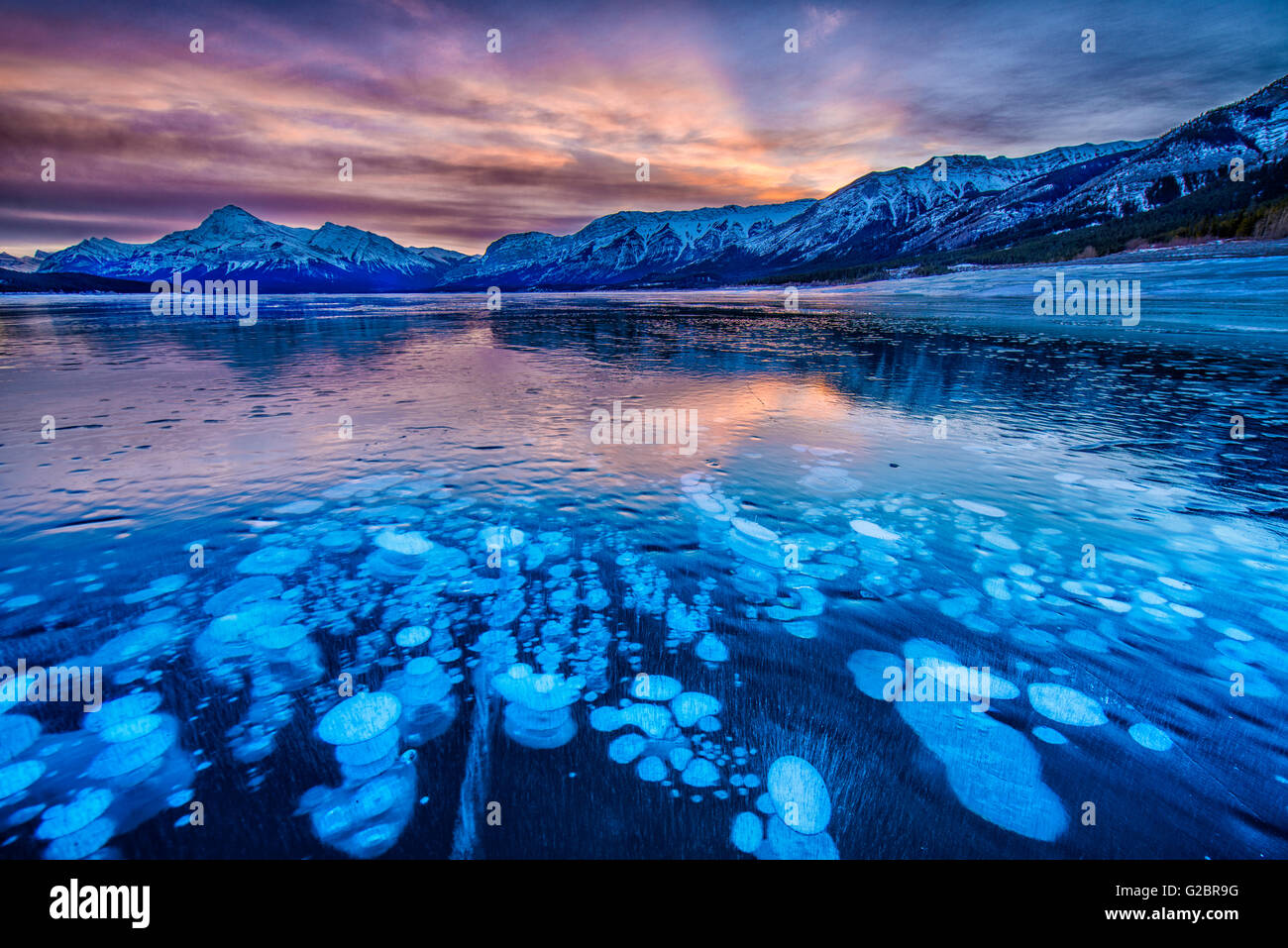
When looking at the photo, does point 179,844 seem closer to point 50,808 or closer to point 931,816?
point 50,808

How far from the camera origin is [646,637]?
3326 millimetres

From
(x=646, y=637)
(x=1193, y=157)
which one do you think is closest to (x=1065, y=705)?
(x=646, y=637)

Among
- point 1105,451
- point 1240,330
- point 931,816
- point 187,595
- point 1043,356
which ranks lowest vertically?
point 931,816

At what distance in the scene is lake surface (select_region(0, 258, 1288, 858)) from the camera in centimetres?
216

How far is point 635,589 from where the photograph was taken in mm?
3852

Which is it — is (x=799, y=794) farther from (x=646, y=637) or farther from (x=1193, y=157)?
(x=1193, y=157)

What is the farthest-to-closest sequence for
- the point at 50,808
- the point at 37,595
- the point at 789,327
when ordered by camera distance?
the point at 789,327, the point at 37,595, the point at 50,808

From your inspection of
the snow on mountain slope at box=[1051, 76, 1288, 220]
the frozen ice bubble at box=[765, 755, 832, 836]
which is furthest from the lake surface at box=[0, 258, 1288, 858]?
the snow on mountain slope at box=[1051, 76, 1288, 220]

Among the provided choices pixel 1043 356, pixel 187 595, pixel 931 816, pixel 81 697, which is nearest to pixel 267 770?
pixel 81 697

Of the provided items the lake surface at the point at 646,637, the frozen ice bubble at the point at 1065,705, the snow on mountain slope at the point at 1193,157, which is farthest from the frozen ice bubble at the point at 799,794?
the snow on mountain slope at the point at 1193,157

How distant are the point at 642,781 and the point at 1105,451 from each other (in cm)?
747

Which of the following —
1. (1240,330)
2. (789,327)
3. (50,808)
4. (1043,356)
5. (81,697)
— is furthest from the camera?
(789,327)

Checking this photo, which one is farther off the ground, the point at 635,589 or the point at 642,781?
the point at 635,589

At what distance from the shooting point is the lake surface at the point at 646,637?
216 centimetres
